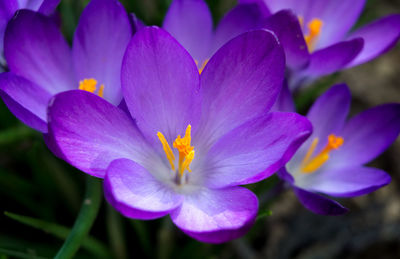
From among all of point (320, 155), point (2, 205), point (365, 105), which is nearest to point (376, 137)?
point (320, 155)

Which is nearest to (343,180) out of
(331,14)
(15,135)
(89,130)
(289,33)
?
(289,33)

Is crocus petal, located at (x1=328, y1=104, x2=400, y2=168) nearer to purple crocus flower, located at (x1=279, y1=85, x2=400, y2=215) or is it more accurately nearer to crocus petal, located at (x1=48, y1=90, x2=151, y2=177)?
purple crocus flower, located at (x1=279, y1=85, x2=400, y2=215)

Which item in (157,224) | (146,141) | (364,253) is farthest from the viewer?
(364,253)

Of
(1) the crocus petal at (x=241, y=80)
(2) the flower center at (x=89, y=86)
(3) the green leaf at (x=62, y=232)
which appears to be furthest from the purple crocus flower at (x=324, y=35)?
(3) the green leaf at (x=62, y=232)

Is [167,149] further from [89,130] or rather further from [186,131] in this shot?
[89,130]

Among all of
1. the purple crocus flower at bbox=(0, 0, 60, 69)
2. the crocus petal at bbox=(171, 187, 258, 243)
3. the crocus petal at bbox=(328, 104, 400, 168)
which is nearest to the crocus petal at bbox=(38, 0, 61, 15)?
the purple crocus flower at bbox=(0, 0, 60, 69)

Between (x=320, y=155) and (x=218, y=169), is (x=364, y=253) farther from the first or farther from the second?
(x=218, y=169)
